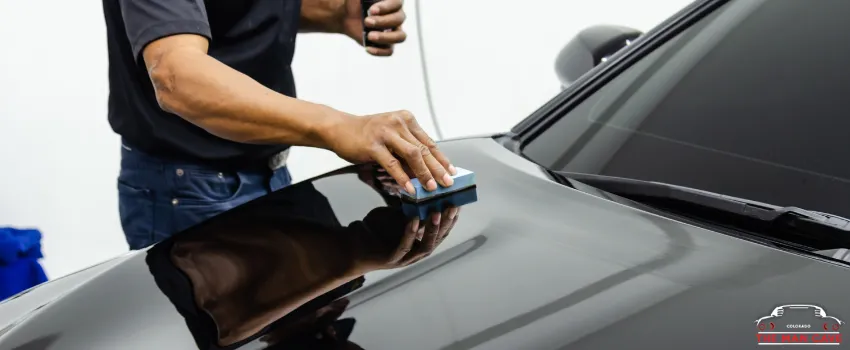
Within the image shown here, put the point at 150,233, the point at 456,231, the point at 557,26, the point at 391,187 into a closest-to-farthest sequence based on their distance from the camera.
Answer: the point at 456,231, the point at 391,187, the point at 150,233, the point at 557,26

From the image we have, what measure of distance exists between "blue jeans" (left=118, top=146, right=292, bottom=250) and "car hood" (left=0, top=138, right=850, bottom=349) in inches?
16.3

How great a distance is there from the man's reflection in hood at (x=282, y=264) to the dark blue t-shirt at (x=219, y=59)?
38cm

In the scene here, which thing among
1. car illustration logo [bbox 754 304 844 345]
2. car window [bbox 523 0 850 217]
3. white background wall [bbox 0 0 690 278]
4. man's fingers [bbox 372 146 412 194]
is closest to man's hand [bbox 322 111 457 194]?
man's fingers [bbox 372 146 412 194]

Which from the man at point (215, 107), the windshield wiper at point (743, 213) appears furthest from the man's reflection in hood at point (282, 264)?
the windshield wiper at point (743, 213)

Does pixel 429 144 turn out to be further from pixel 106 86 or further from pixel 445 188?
pixel 106 86

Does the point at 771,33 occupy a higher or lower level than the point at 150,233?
higher

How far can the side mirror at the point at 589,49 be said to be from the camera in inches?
66.8

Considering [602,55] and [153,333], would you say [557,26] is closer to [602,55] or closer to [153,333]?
[602,55]

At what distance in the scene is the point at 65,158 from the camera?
284 centimetres

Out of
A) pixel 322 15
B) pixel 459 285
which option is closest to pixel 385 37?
pixel 322 15

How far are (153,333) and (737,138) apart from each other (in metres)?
0.78

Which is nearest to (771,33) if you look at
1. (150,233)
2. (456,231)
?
(456,231)

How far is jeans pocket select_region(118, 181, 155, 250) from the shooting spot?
64.9 inches

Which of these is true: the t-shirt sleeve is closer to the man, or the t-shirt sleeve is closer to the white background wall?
the man
